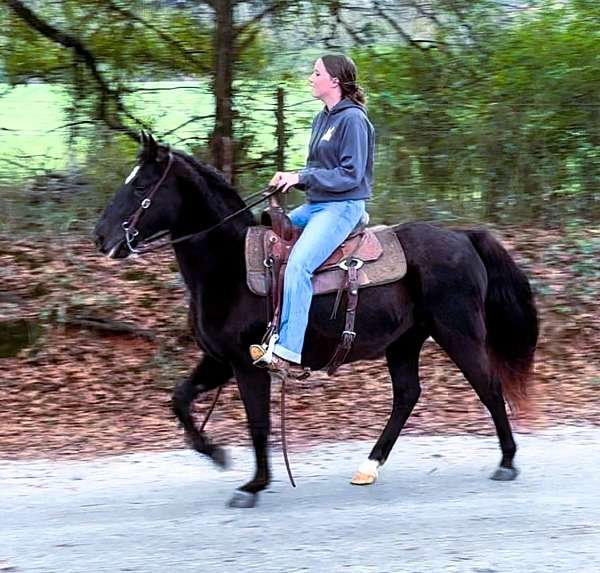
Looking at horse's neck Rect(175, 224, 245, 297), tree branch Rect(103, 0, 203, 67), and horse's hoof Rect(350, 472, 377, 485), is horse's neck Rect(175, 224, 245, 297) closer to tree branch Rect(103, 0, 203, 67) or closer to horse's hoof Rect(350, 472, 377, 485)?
horse's hoof Rect(350, 472, 377, 485)

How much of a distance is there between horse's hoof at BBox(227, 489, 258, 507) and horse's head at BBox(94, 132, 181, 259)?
158 cm

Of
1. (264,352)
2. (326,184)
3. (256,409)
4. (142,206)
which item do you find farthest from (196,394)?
(326,184)

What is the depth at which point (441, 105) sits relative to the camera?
12055 mm

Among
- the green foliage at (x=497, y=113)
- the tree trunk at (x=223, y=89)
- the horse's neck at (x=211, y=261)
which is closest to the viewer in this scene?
the horse's neck at (x=211, y=261)

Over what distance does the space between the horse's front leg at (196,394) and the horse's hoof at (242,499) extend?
1.44 feet

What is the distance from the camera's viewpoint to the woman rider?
20.3 ft

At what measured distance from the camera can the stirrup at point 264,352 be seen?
615 cm

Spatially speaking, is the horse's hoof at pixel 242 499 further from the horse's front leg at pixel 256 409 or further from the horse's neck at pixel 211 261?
the horse's neck at pixel 211 261

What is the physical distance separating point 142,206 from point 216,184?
52 centimetres

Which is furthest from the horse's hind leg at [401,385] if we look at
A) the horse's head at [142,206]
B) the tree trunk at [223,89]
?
the tree trunk at [223,89]

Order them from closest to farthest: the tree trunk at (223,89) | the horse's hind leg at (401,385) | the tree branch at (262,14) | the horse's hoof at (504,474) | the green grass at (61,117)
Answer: the horse's hoof at (504,474) < the horse's hind leg at (401,385) < the tree trunk at (223,89) < the tree branch at (262,14) < the green grass at (61,117)

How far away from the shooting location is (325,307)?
641 cm

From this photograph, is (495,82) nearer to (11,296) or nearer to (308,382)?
(308,382)

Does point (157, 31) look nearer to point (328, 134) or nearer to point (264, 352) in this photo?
point (328, 134)
